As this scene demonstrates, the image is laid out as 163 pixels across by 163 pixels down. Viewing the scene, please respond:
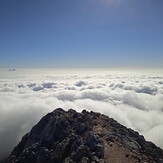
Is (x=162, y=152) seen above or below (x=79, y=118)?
below

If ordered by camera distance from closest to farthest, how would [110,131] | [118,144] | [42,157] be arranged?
[118,144] → [42,157] → [110,131]

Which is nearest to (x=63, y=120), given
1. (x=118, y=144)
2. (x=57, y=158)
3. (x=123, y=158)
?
(x=57, y=158)

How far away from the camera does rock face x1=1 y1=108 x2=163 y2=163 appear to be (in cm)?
5812

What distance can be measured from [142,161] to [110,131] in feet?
73.4

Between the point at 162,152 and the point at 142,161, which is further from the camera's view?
the point at 162,152

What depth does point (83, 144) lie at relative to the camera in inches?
2530

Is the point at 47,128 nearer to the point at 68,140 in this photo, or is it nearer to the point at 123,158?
the point at 68,140

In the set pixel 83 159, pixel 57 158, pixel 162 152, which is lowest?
pixel 162 152

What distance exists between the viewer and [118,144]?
65.2m

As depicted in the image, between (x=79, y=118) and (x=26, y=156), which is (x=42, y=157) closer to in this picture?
(x=26, y=156)

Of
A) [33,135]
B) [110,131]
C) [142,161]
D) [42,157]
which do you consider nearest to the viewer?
[142,161]

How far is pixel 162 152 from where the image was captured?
86.4 metres

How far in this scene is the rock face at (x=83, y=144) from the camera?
58.1 metres

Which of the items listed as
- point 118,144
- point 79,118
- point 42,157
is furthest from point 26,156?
point 118,144
